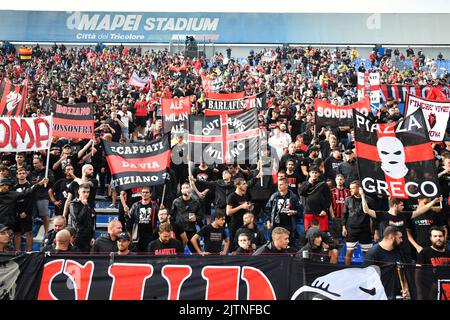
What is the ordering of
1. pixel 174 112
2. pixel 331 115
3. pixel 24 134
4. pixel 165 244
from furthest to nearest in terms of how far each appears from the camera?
1. pixel 174 112
2. pixel 331 115
3. pixel 24 134
4. pixel 165 244

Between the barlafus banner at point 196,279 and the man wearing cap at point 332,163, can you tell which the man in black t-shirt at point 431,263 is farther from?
the man wearing cap at point 332,163

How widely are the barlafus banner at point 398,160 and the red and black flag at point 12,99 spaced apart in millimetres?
9659

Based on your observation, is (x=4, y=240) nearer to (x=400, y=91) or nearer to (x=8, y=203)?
(x=8, y=203)

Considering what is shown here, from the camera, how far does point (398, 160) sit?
8.27 meters

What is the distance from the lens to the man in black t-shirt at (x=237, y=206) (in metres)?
9.91

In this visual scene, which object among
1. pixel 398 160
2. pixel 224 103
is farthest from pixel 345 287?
pixel 224 103

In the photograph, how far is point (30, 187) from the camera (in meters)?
10.6

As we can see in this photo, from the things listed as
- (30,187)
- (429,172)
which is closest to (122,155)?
(30,187)

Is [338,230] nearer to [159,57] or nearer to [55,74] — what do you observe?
[55,74]

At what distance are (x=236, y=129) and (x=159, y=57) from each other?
27753 millimetres

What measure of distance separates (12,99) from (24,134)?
14.2 ft

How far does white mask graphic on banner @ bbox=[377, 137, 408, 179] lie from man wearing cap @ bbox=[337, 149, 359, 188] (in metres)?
2.54

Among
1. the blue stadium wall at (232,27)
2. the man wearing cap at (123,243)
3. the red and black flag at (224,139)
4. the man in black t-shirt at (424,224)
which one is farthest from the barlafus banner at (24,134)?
the blue stadium wall at (232,27)

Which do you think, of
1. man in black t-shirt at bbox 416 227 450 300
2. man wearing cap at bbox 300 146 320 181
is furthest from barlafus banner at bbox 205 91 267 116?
man in black t-shirt at bbox 416 227 450 300
